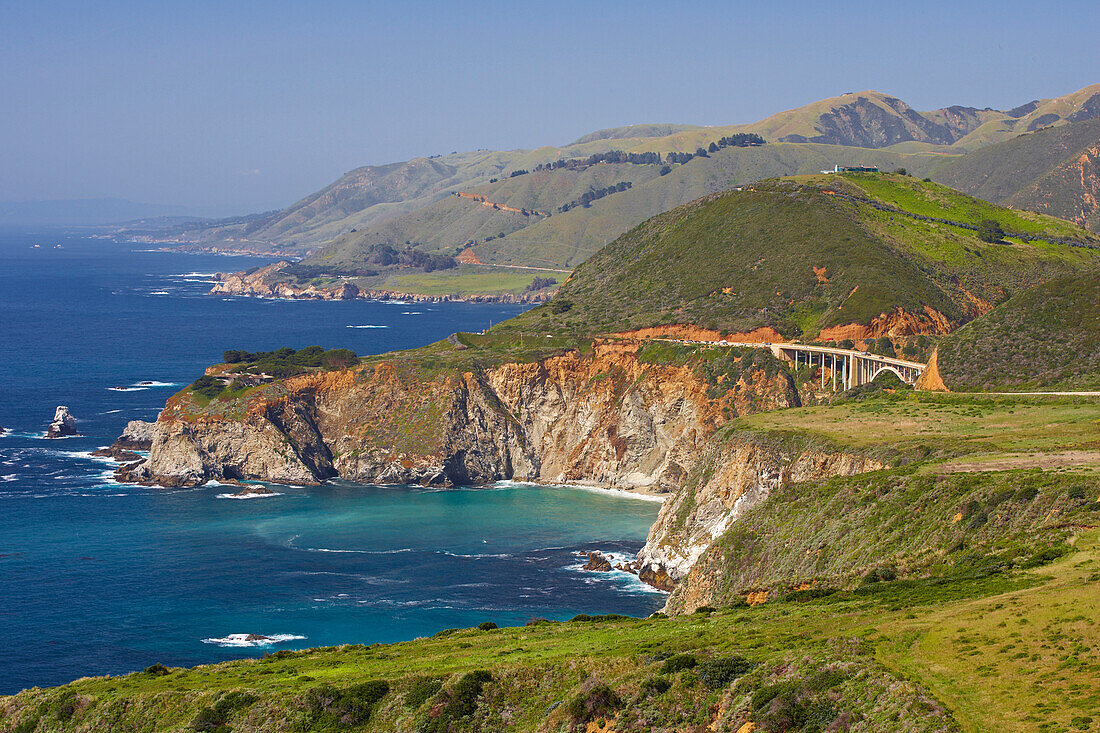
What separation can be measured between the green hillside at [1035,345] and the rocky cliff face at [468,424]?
23273 mm

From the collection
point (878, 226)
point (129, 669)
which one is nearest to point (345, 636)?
point (129, 669)

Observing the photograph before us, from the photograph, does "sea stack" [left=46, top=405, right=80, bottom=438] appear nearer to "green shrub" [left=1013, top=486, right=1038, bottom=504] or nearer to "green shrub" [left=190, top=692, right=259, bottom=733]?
"green shrub" [left=190, top=692, right=259, bottom=733]

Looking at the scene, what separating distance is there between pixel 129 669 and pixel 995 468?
173ft

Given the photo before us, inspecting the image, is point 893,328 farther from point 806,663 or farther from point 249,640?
point 806,663

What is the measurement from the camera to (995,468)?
218 ft

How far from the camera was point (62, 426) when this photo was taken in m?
146

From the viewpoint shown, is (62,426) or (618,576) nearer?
(618,576)

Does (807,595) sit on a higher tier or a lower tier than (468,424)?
higher

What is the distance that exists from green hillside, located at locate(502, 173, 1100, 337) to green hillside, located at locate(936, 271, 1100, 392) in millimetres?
29671

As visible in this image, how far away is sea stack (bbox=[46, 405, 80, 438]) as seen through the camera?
145875 millimetres

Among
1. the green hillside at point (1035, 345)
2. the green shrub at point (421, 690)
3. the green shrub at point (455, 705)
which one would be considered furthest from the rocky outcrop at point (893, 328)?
the green shrub at point (455, 705)

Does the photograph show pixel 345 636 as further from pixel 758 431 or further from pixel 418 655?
pixel 758 431

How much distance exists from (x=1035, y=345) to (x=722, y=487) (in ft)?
104

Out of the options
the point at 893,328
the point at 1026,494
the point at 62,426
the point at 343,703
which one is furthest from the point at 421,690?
the point at 62,426
